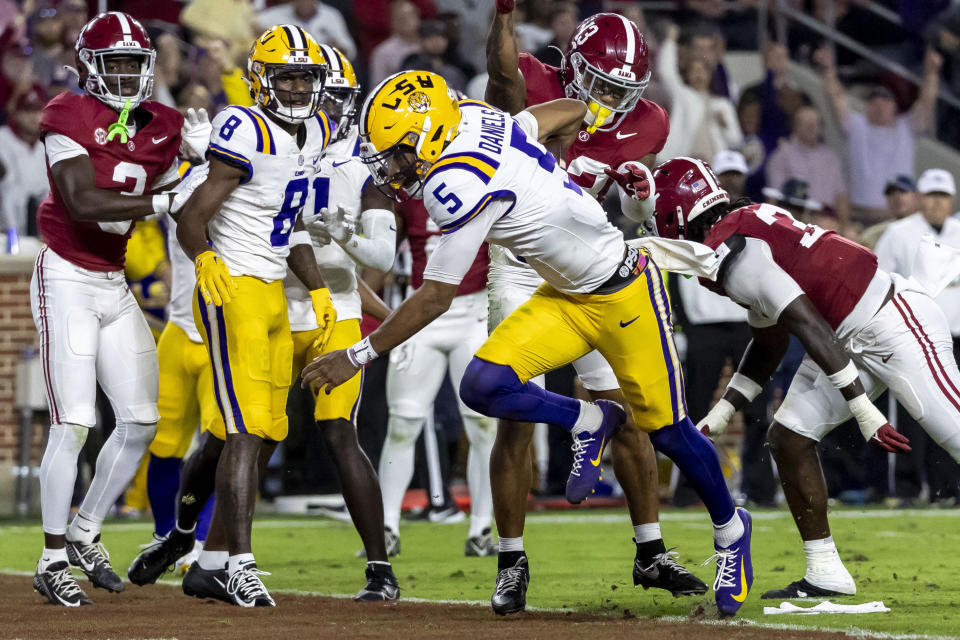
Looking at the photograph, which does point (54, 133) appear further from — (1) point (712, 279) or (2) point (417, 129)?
(1) point (712, 279)

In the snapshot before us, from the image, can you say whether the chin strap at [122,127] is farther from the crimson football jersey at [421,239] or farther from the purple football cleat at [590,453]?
the crimson football jersey at [421,239]

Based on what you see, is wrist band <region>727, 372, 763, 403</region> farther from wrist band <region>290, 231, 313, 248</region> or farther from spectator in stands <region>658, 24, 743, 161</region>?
spectator in stands <region>658, 24, 743, 161</region>

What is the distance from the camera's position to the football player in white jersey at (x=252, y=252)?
5.48m

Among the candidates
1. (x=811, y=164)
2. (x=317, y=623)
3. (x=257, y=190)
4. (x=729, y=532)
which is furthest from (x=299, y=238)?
(x=811, y=164)

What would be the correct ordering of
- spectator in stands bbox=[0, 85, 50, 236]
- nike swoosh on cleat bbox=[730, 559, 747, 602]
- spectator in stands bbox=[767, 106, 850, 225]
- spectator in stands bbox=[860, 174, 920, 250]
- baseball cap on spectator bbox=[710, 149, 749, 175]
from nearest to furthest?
nike swoosh on cleat bbox=[730, 559, 747, 602], baseball cap on spectator bbox=[710, 149, 749, 175], spectator in stands bbox=[860, 174, 920, 250], spectator in stands bbox=[0, 85, 50, 236], spectator in stands bbox=[767, 106, 850, 225]

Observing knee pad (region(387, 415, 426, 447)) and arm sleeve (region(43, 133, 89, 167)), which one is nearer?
arm sleeve (region(43, 133, 89, 167))

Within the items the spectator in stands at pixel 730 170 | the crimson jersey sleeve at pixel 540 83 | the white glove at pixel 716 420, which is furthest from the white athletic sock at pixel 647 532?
the spectator in stands at pixel 730 170

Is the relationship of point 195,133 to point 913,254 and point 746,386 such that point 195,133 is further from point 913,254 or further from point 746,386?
point 913,254

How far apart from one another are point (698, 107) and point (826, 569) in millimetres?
7869

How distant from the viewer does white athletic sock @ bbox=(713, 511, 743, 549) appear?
518 centimetres

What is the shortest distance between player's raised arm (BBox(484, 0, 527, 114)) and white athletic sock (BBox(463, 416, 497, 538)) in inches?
96.6

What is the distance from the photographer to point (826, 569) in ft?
18.7

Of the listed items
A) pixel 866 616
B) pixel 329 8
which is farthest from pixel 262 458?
pixel 329 8

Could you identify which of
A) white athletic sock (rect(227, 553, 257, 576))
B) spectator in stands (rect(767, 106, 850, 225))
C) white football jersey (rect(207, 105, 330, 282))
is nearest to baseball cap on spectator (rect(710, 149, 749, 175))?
spectator in stands (rect(767, 106, 850, 225))
